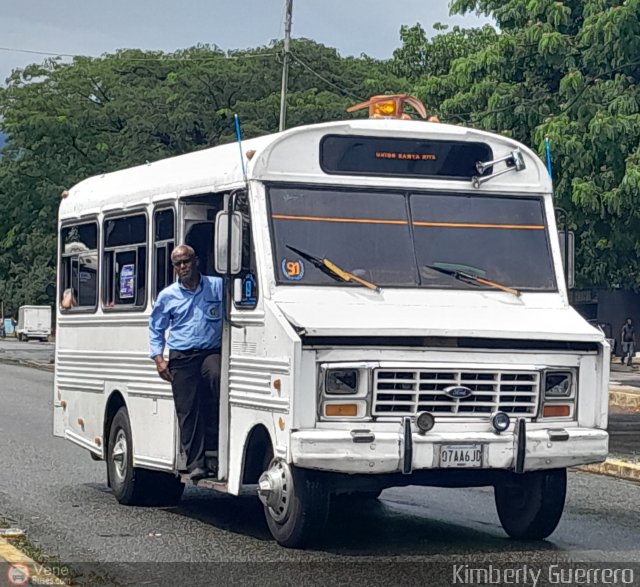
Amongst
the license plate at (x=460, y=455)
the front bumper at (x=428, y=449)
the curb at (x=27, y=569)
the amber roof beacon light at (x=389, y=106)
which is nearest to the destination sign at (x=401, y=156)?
the amber roof beacon light at (x=389, y=106)

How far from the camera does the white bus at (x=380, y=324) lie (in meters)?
9.16

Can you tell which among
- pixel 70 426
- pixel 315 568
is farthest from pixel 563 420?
pixel 70 426

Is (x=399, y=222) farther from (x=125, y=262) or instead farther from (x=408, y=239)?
(x=125, y=262)

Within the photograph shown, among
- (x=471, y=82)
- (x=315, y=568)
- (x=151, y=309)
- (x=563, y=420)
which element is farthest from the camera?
(x=471, y=82)

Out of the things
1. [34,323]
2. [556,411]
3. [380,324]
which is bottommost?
[34,323]

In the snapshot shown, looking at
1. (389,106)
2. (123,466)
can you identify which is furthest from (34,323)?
(389,106)

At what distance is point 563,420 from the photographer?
31.6 ft

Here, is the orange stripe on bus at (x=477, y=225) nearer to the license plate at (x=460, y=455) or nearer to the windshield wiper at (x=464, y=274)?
the windshield wiper at (x=464, y=274)

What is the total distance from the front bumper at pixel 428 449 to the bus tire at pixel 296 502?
0.35 metres

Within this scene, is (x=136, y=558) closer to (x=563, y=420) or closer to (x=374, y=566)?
(x=374, y=566)

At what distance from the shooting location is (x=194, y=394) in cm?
1066

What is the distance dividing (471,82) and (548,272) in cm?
1593

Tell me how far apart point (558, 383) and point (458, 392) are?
751mm

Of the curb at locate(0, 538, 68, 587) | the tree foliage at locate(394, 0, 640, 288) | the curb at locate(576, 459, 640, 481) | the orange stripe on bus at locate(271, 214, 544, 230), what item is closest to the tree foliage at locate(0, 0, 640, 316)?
the tree foliage at locate(394, 0, 640, 288)
